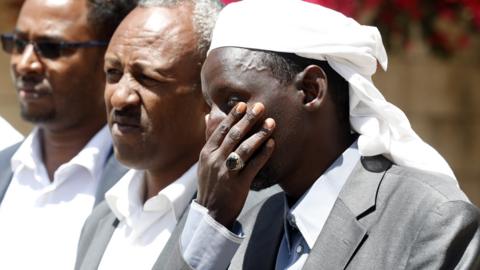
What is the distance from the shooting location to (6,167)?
5492 mm

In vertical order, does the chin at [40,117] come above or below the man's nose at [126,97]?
below

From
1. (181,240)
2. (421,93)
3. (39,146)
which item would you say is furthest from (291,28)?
(421,93)

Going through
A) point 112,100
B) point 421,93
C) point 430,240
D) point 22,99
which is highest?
point 430,240

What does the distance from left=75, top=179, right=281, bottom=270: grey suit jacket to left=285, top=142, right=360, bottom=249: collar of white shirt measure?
0.51 metres

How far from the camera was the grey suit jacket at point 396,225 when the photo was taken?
3.40 meters

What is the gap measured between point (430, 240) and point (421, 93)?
6140 mm

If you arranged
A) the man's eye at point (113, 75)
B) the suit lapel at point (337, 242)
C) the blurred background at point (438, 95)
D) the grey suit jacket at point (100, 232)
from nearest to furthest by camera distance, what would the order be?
1. the suit lapel at point (337, 242)
2. the grey suit jacket at point (100, 232)
3. the man's eye at point (113, 75)
4. the blurred background at point (438, 95)

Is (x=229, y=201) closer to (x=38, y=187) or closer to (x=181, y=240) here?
(x=181, y=240)

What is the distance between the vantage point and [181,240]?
12.6ft

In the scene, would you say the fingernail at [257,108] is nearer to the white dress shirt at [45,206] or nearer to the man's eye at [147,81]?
the man's eye at [147,81]

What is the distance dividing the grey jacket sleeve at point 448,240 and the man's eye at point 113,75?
5.35ft

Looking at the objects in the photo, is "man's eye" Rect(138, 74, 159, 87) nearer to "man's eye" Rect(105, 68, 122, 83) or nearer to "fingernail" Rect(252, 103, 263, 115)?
"man's eye" Rect(105, 68, 122, 83)

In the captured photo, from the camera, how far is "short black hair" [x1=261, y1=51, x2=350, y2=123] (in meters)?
3.68

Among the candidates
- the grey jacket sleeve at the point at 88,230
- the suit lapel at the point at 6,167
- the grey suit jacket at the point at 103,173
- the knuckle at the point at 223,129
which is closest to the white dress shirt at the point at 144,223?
the grey jacket sleeve at the point at 88,230
